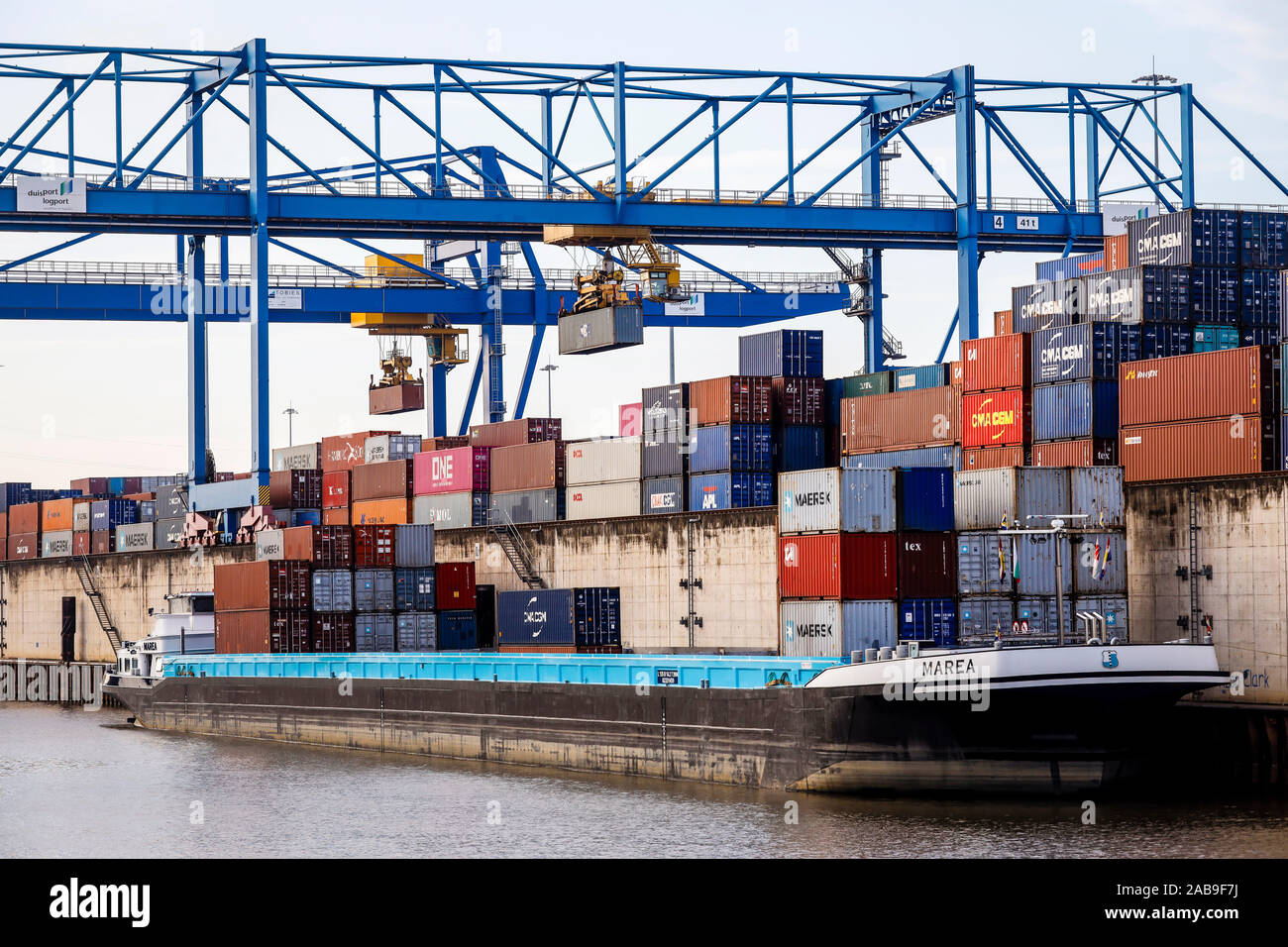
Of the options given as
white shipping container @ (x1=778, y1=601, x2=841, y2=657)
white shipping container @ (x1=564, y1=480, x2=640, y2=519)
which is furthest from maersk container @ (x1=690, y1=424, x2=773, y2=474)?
white shipping container @ (x1=778, y1=601, x2=841, y2=657)

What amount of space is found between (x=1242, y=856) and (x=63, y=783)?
31022 mm

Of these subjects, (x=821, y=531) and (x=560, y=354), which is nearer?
(x=821, y=531)

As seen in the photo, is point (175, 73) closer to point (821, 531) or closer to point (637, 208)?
point (637, 208)

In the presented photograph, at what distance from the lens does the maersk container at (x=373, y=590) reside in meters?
57.9

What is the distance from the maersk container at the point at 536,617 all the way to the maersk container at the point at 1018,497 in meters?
15.1

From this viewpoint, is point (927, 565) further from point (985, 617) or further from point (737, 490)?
point (737, 490)

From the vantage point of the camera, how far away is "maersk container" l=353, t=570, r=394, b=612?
5788 centimetres

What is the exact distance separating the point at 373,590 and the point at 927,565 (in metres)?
23.7

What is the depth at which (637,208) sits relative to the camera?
6562 cm

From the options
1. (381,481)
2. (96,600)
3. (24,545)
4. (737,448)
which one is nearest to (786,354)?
(737,448)

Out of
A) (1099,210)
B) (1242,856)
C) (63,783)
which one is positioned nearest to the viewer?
(1242,856)

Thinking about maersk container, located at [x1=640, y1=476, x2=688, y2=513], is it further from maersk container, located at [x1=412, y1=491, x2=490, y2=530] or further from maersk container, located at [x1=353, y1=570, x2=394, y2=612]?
maersk container, located at [x1=412, y1=491, x2=490, y2=530]

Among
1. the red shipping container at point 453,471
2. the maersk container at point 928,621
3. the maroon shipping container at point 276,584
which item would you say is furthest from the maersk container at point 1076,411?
the red shipping container at point 453,471
